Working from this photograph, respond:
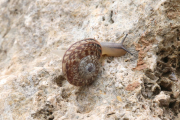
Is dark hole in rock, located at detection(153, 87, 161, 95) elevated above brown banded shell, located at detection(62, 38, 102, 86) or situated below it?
below

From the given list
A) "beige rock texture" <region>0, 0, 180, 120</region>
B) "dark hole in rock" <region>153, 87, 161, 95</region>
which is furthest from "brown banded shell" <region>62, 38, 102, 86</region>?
"dark hole in rock" <region>153, 87, 161, 95</region>

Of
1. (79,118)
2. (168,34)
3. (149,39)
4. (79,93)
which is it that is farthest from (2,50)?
(168,34)

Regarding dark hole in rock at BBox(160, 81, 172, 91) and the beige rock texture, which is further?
dark hole in rock at BBox(160, 81, 172, 91)

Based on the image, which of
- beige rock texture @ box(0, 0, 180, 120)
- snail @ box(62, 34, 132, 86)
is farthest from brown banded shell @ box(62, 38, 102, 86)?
beige rock texture @ box(0, 0, 180, 120)

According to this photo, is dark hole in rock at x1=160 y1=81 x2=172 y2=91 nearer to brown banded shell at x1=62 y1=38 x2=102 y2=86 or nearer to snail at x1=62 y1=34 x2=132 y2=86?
snail at x1=62 y1=34 x2=132 y2=86

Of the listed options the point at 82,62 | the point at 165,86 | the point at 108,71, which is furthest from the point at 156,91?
the point at 82,62

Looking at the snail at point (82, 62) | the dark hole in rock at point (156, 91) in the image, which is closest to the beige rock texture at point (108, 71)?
the dark hole in rock at point (156, 91)

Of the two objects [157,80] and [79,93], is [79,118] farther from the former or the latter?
[157,80]
